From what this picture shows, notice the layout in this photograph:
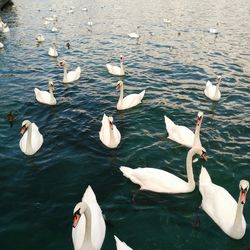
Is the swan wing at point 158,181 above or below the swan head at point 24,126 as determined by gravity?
below

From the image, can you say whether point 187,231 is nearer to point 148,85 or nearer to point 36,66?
point 148,85

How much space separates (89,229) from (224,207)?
3.51m

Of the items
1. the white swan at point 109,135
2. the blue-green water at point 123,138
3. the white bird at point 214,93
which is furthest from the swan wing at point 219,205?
the white bird at point 214,93

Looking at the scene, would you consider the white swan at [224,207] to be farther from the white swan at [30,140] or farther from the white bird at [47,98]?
the white bird at [47,98]

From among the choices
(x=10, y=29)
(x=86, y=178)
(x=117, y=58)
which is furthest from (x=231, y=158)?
(x=10, y=29)

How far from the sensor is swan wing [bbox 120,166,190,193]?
930 centimetres

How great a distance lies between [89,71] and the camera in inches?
848

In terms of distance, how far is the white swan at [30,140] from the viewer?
11414mm

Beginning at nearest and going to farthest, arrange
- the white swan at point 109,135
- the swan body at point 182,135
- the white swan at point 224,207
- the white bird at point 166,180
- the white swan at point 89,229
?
the white swan at point 89,229 < the white swan at point 224,207 < the white bird at point 166,180 < the white swan at point 109,135 < the swan body at point 182,135

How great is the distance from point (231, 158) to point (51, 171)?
608 cm

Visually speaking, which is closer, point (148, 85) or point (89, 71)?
point (148, 85)

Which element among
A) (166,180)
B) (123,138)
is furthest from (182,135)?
(166,180)

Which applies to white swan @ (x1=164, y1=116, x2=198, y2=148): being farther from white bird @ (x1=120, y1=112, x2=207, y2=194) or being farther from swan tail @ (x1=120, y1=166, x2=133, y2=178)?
swan tail @ (x1=120, y1=166, x2=133, y2=178)

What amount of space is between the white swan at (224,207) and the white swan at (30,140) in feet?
19.3
